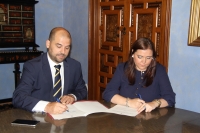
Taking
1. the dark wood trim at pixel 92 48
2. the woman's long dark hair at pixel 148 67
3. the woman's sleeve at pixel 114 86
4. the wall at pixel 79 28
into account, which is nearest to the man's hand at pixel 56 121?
the woman's sleeve at pixel 114 86

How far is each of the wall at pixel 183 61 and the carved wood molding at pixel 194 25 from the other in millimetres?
74

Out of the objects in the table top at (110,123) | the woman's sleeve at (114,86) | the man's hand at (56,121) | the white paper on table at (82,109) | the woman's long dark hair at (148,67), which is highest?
the woman's long dark hair at (148,67)

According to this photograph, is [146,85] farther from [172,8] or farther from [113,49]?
[113,49]

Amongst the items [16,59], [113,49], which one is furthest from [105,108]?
[16,59]

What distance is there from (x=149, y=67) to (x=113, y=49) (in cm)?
160

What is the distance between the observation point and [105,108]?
6.57ft

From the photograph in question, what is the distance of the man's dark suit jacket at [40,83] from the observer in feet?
6.43

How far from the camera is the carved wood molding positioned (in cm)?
268

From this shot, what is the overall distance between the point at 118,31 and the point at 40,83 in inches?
73.3

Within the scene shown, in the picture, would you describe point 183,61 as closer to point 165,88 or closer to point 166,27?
point 166,27

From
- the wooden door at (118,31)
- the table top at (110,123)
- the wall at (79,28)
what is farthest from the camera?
the wall at (79,28)

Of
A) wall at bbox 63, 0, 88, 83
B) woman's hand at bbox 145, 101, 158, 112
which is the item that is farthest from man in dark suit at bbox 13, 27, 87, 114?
wall at bbox 63, 0, 88, 83

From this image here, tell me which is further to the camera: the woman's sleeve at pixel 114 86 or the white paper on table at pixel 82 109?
the woman's sleeve at pixel 114 86

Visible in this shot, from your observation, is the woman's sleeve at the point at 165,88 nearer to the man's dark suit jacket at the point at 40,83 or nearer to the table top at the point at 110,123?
the table top at the point at 110,123
